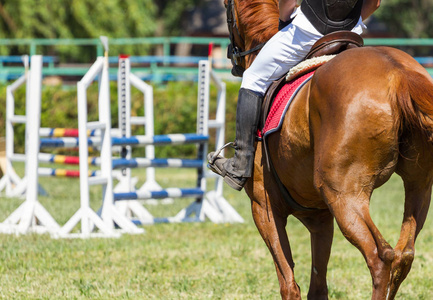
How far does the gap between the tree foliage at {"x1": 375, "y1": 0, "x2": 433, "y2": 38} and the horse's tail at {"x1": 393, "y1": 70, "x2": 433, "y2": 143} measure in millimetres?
40133

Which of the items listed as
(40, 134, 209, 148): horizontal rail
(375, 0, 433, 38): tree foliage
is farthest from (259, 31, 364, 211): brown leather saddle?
(375, 0, 433, 38): tree foliage

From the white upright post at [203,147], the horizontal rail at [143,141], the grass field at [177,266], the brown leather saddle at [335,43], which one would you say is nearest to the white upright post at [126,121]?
the horizontal rail at [143,141]

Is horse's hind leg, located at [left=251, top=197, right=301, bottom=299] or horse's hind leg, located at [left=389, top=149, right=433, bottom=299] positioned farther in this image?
horse's hind leg, located at [left=251, top=197, right=301, bottom=299]

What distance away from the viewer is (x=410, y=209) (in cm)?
359

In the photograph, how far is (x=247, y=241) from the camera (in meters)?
7.55

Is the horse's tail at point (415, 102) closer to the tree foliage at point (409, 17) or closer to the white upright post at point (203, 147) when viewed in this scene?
the white upright post at point (203, 147)

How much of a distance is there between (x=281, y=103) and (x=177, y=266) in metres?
2.79

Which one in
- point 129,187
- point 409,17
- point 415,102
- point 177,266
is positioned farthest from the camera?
point 409,17

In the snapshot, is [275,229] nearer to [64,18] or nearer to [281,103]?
[281,103]

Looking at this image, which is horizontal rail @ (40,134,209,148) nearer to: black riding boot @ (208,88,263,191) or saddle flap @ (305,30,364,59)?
black riding boot @ (208,88,263,191)

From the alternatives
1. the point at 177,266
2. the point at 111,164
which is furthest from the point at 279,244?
the point at 111,164

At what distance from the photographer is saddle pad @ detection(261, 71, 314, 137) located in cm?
381

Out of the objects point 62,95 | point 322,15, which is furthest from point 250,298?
point 62,95

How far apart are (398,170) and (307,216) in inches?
40.6
